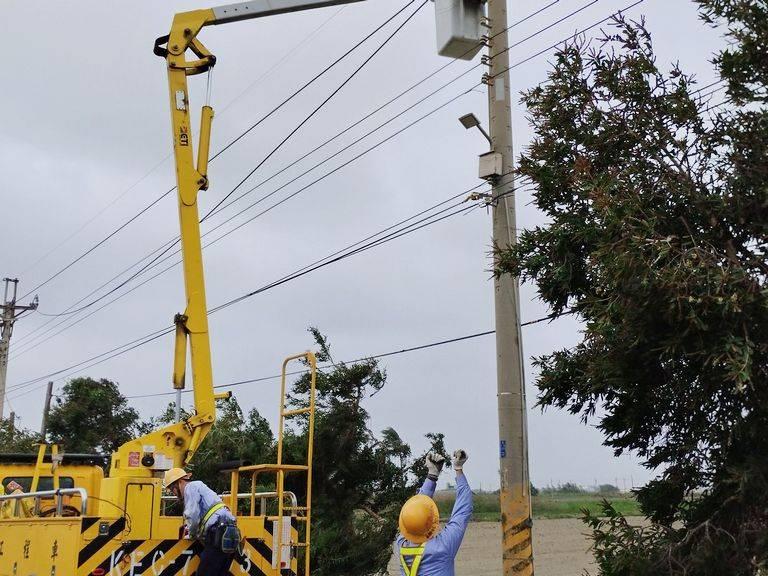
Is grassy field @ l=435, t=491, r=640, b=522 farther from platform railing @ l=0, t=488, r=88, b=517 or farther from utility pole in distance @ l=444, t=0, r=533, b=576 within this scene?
platform railing @ l=0, t=488, r=88, b=517

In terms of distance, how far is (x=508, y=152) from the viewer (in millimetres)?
11172

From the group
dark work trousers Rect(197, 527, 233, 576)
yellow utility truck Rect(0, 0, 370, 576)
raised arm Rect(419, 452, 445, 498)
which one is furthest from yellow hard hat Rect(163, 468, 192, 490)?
raised arm Rect(419, 452, 445, 498)

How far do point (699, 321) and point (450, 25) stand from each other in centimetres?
539

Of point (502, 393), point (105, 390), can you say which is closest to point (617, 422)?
point (502, 393)

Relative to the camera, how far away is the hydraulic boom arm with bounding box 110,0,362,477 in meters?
9.60

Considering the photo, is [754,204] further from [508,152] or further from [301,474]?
[301,474]

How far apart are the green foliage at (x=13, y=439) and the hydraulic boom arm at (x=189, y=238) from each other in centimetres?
2404

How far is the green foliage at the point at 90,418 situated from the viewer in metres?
33.2

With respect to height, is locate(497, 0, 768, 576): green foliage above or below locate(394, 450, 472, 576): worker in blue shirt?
above

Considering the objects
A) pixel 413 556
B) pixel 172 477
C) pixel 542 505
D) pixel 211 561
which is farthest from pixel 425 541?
pixel 542 505

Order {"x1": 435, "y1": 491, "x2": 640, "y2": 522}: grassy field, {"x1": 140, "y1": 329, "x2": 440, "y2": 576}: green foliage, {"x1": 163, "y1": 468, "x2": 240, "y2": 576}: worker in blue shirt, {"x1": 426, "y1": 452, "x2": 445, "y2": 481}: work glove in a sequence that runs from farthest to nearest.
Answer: {"x1": 435, "y1": 491, "x2": 640, "y2": 522}: grassy field
{"x1": 140, "y1": 329, "x2": 440, "y2": 576}: green foliage
{"x1": 163, "y1": 468, "x2": 240, "y2": 576}: worker in blue shirt
{"x1": 426, "y1": 452, "x2": 445, "y2": 481}: work glove

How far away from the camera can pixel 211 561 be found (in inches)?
331

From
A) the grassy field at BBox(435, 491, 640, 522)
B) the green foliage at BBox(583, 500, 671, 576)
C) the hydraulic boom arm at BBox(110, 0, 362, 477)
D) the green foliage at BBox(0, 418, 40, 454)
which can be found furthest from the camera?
the grassy field at BBox(435, 491, 640, 522)

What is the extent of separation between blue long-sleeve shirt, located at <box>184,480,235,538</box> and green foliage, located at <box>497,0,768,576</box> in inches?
127
